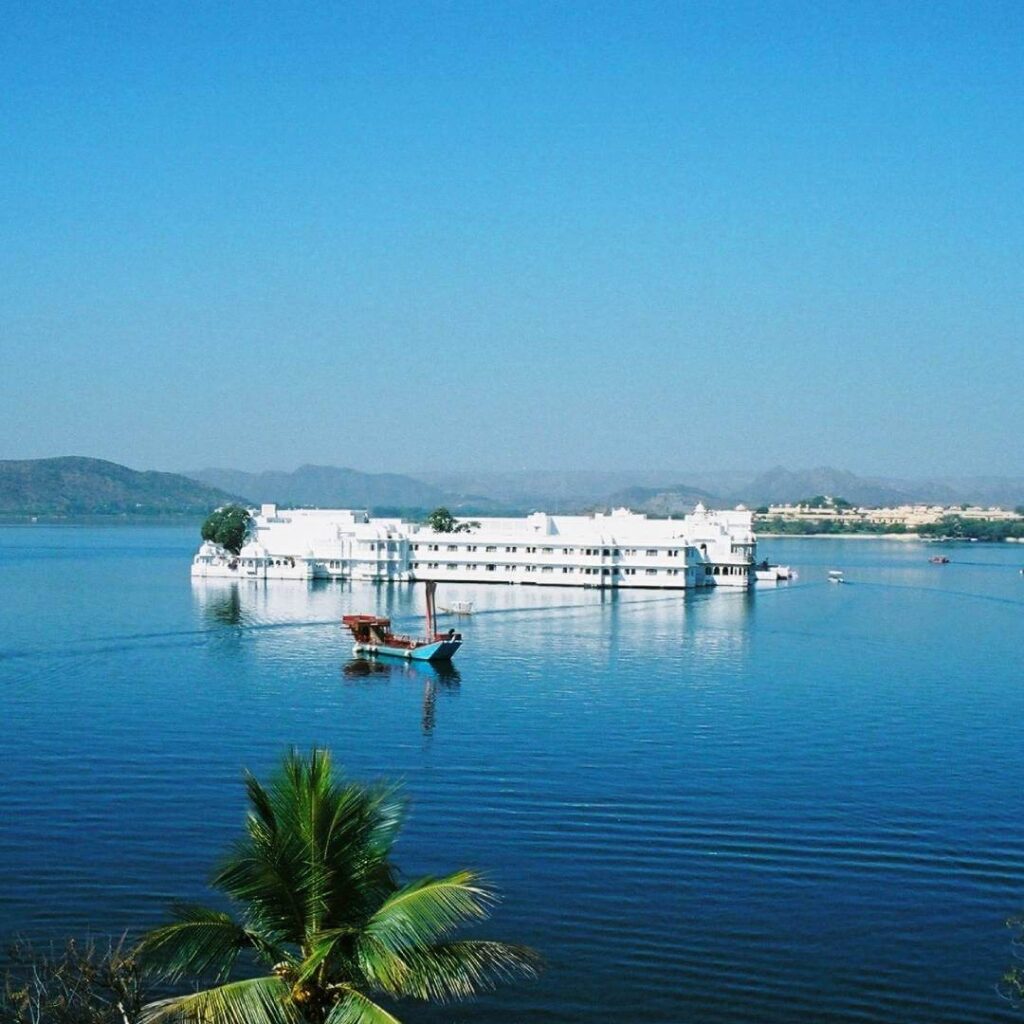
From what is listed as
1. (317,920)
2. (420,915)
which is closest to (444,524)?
(317,920)

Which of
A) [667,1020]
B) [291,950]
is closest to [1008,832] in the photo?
[667,1020]

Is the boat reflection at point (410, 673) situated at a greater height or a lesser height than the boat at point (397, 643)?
lesser

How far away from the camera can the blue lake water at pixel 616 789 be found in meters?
13.6

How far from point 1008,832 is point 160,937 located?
14551mm

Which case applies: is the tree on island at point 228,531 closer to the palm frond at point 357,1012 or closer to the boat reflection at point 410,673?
the boat reflection at point 410,673

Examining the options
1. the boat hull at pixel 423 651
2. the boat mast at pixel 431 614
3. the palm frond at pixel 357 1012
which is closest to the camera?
the palm frond at pixel 357 1012

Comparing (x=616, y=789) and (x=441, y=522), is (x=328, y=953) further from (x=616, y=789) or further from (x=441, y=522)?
(x=441, y=522)

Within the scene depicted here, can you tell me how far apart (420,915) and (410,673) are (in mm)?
27785

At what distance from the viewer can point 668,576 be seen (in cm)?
6481

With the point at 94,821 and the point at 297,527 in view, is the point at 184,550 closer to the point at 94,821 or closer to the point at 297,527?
the point at 297,527

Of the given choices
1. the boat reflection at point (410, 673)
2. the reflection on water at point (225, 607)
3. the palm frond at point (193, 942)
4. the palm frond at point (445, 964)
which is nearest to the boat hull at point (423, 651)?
the boat reflection at point (410, 673)

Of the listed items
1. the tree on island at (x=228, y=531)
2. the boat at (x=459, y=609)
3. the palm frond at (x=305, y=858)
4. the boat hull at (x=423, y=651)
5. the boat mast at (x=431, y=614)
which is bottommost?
the boat hull at (x=423, y=651)

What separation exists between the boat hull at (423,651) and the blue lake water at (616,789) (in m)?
0.52

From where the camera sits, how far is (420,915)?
779cm
